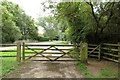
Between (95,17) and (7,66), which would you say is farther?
(95,17)

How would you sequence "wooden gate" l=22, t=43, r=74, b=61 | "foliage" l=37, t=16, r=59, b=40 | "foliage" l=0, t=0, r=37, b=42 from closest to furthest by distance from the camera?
"wooden gate" l=22, t=43, r=74, b=61 → "foliage" l=0, t=0, r=37, b=42 → "foliage" l=37, t=16, r=59, b=40

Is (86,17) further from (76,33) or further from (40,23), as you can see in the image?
(40,23)

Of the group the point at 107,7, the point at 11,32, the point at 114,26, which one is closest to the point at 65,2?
the point at 107,7

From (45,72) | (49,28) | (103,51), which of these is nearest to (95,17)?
(103,51)

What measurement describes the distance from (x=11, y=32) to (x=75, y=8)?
58.9 feet

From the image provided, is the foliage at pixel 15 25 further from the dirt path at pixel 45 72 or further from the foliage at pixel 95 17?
the dirt path at pixel 45 72

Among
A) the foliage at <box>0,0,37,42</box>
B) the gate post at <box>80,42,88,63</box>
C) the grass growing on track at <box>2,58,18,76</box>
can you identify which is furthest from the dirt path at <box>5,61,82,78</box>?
the foliage at <box>0,0,37,42</box>

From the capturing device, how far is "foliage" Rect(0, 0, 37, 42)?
20147 mm

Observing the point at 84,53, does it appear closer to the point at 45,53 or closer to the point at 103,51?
the point at 103,51

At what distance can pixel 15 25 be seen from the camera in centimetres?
3111

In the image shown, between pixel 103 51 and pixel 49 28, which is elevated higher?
pixel 49 28

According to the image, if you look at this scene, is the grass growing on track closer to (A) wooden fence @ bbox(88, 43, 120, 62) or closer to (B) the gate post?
(B) the gate post

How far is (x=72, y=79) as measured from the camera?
5965 mm

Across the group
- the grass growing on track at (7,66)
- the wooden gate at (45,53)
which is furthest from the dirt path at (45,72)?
the wooden gate at (45,53)
